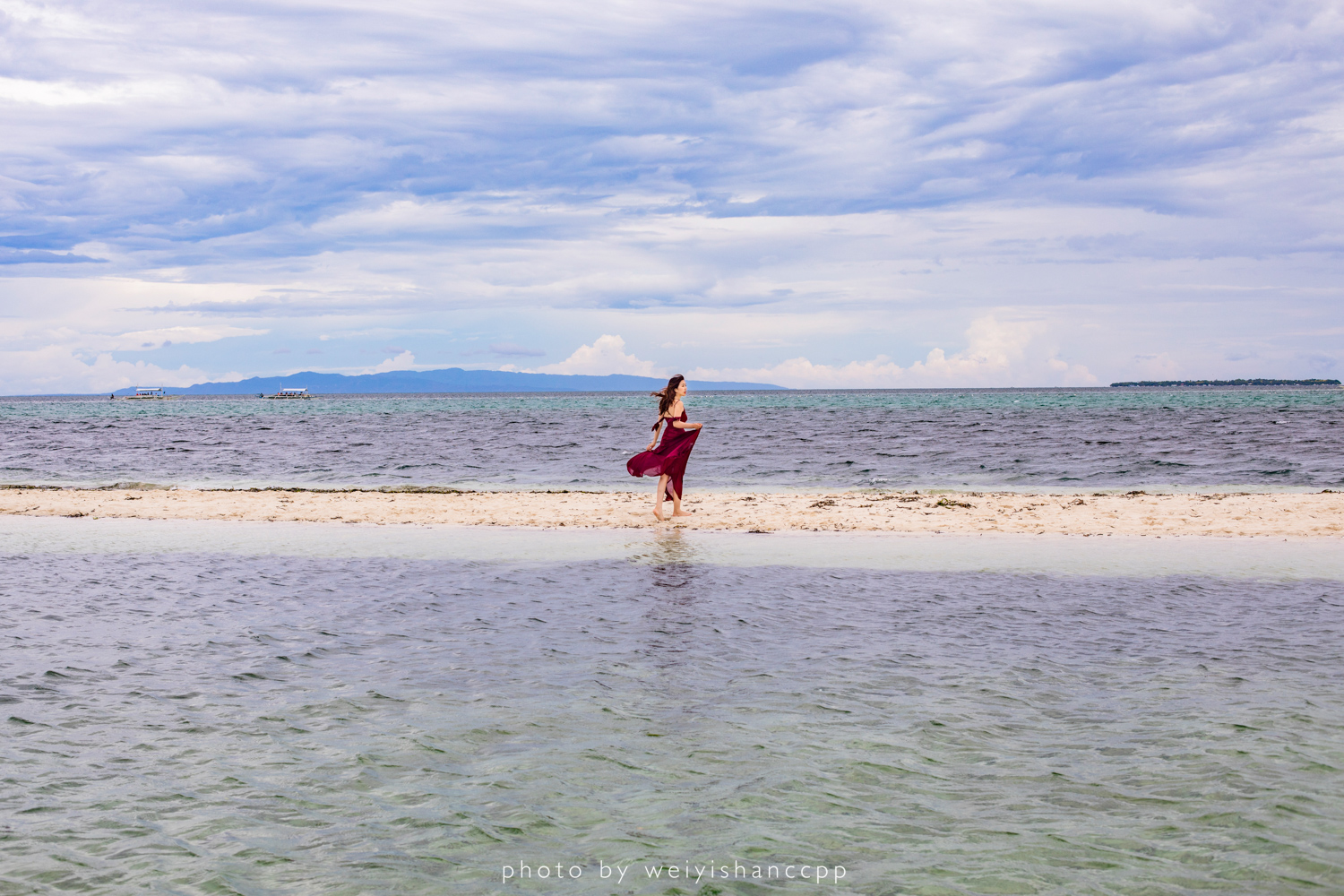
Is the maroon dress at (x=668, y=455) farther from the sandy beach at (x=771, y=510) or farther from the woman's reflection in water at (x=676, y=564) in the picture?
the woman's reflection in water at (x=676, y=564)

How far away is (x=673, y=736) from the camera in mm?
6793

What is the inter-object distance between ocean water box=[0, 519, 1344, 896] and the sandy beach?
6.13m

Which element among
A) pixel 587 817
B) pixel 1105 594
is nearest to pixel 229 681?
pixel 587 817

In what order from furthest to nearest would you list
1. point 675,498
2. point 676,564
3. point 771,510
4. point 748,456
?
point 748,456, point 771,510, point 675,498, point 676,564

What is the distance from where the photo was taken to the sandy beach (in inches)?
757

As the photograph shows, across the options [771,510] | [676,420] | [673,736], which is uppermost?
[676,420]

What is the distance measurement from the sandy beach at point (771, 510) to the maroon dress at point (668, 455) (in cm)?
116

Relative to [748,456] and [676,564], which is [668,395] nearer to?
[676,564]

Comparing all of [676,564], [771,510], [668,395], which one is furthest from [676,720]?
[771,510]

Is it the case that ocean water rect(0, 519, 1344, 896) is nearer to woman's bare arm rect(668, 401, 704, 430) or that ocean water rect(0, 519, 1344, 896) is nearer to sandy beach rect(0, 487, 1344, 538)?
sandy beach rect(0, 487, 1344, 538)

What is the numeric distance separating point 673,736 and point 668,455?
42.6 ft

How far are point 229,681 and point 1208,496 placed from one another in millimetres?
22998

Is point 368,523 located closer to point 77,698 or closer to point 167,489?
point 167,489

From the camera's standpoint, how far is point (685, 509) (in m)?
22.1
